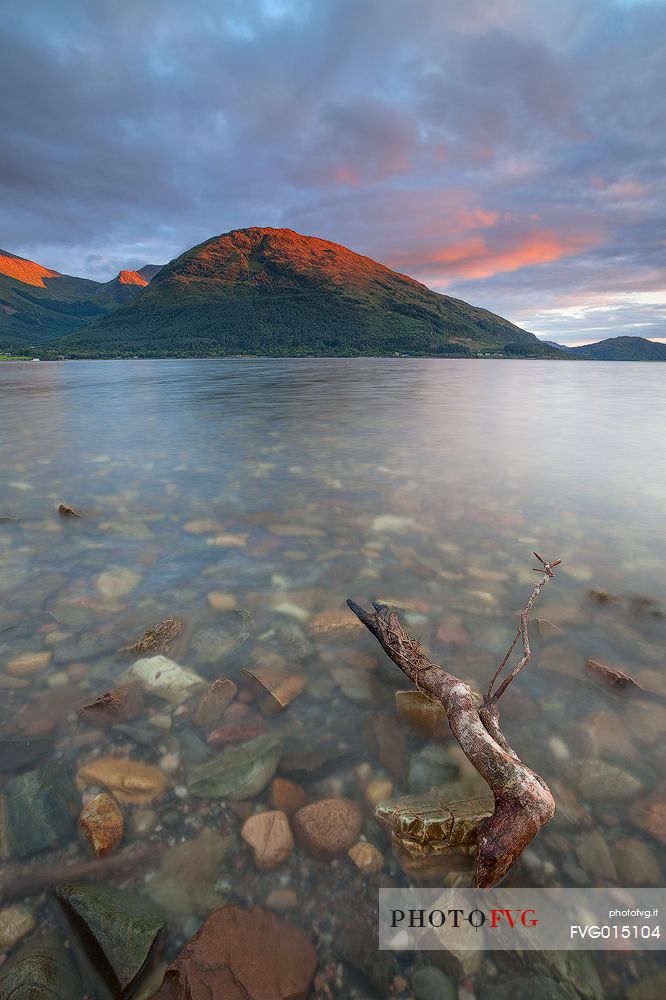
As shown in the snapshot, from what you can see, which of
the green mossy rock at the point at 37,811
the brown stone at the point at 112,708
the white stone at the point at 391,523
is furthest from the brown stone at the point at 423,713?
the white stone at the point at 391,523

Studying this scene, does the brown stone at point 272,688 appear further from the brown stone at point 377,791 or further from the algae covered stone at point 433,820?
the algae covered stone at point 433,820

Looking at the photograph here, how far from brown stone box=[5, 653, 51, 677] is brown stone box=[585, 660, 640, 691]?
5365mm

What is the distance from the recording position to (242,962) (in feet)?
7.43

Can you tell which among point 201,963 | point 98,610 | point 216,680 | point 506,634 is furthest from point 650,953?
point 98,610

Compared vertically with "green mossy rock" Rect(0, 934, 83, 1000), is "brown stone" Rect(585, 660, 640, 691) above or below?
above

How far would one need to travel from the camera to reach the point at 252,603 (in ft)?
18.2

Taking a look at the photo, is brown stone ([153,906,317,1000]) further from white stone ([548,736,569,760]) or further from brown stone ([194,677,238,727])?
white stone ([548,736,569,760])

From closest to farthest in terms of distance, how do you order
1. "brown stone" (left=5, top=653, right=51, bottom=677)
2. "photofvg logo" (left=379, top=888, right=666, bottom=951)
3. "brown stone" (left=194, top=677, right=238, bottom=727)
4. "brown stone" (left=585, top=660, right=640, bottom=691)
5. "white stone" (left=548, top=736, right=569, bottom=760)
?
"photofvg logo" (left=379, top=888, right=666, bottom=951)
"white stone" (left=548, top=736, right=569, bottom=760)
"brown stone" (left=194, top=677, right=238, bottom=727)
"brown stone" (left=585, top=660, right=640, bottom=691)
"brown stone" (left=5, top=653, right=51, bottom=677)

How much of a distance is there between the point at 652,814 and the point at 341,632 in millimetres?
2954

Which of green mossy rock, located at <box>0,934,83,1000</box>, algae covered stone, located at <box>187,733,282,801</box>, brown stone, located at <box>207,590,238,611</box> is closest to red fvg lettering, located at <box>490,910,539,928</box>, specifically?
algae covered stone, located at <box>187,733,282,801</box>

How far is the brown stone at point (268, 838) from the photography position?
2771 mm

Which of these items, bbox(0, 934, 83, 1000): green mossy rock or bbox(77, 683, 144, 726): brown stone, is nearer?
bbox(0, 934, 83, 1000): green mossy rock

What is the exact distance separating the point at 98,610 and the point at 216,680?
2080 millimetres

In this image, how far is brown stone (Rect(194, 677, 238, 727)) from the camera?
382cm
